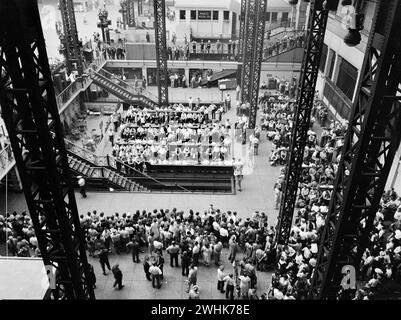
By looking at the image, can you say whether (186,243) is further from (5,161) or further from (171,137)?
(171,137)

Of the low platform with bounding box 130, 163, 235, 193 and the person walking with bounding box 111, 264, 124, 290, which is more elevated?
the person walking with bounding box 111, 264, 124, 290

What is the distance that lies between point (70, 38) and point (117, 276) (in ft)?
67.1

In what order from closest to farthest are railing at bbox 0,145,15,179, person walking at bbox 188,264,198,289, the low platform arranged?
person walking at bbox 188,264,198,289 < railing at bbox 0,145,15,179 < the low platform

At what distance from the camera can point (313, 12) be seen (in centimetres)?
1111

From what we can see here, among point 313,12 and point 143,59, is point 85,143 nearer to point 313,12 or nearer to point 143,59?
point 143,59

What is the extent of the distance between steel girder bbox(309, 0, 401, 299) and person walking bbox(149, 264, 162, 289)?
4937 millimetres

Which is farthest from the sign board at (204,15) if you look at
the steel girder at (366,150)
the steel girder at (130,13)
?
the steel girder at (366,150)

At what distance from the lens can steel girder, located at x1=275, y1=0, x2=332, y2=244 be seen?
452 inches

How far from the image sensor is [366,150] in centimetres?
736

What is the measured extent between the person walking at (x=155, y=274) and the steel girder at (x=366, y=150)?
4937 millimetres

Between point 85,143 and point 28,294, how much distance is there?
1554 cm

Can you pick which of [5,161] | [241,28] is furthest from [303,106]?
[241,28]

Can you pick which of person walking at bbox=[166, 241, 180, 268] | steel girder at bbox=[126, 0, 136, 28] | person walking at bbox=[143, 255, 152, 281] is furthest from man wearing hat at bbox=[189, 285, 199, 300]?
steel girder at bbox=[126, 0, 136, 28]

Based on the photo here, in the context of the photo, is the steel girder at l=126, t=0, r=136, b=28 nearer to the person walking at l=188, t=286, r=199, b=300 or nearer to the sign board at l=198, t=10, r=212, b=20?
the sign board at l=198, t=10, r=212, b=20
